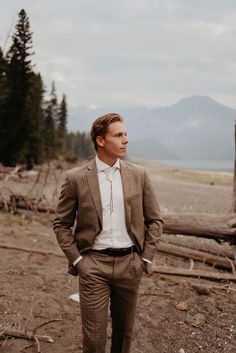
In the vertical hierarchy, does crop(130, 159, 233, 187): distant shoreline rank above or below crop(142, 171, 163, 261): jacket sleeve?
below

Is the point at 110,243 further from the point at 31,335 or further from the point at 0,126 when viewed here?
the point at 0,126

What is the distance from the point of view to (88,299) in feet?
12.4

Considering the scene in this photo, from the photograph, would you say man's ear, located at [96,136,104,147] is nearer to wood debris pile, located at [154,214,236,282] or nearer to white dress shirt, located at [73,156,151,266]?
white dress shirt, located at [73,156,151,266]

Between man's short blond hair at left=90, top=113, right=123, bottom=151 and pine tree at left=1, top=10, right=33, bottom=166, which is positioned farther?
pine tree at left=1, top=10, right=33, bottom=166

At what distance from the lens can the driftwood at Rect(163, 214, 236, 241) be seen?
391 inches

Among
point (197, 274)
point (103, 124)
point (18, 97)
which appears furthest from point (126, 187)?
point (18, 97)

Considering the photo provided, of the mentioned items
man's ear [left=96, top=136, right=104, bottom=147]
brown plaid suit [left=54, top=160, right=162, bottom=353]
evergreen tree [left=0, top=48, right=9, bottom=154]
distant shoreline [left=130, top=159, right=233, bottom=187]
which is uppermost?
evergreen tree [left=0, top=48, right=9, bottom=154]

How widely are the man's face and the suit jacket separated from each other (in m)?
0.21

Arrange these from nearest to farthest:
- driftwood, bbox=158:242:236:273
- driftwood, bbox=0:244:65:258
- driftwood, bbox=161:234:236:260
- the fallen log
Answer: driftwood, bbox=0:244:65:258, driftwood, bbox=158:242:236:273, driftwood, bbox=161:234:236:260, the fallen log

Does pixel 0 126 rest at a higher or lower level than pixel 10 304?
higher

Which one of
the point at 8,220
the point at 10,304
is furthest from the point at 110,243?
the point at 8,220

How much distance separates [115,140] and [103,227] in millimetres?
781

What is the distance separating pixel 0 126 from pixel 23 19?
12031 millimetres

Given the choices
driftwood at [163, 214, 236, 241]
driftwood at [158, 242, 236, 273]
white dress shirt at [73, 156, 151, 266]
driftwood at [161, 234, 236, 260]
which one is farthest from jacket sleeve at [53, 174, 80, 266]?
driftwood at [161, 234, 236, 260]
